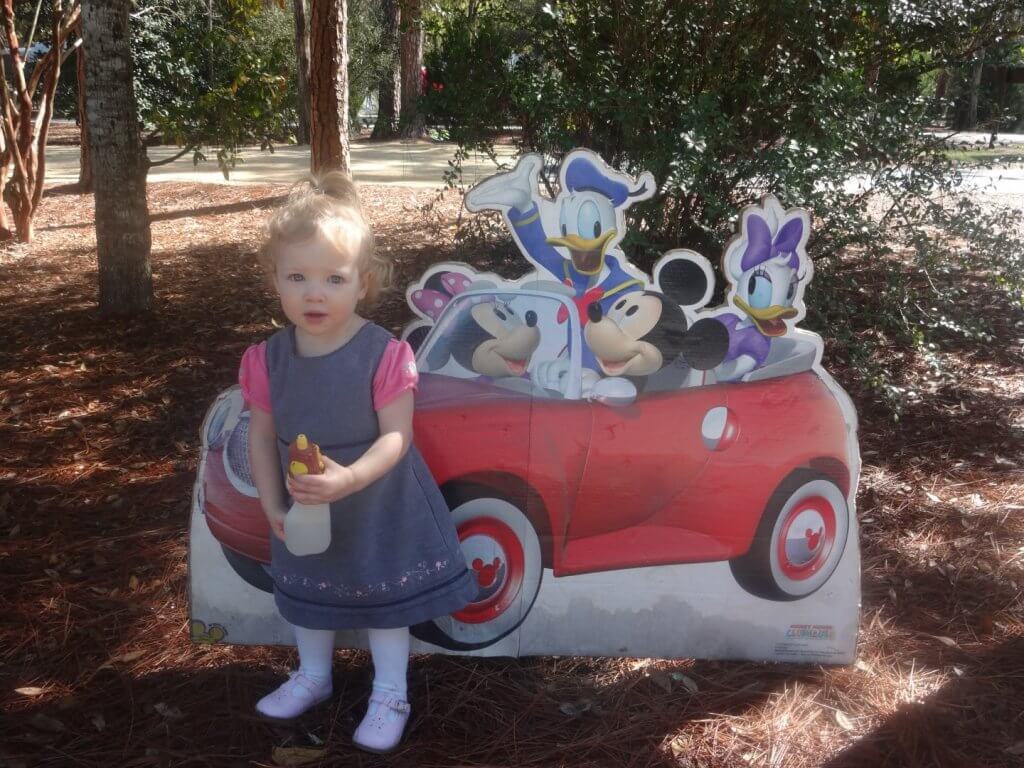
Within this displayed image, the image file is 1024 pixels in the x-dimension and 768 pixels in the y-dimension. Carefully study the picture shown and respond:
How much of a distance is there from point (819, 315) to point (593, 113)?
141 cm

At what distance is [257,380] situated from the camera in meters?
2.20

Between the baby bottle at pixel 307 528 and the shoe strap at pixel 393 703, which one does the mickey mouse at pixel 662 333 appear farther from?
the shoe strap at pixel 393 703

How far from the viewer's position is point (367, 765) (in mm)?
2215

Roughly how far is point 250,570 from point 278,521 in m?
0.39

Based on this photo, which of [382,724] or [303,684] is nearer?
[382,724]

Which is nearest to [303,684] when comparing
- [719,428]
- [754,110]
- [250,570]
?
[250,570]

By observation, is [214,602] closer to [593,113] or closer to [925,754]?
[925,754]

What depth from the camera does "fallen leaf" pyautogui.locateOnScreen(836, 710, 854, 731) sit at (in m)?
2.40

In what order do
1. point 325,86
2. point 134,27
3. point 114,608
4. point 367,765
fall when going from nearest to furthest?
1. point 367,765
2. point 114,608
3. point 325,86
4. point 134,27

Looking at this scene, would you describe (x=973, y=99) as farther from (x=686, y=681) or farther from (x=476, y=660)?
(x=476, y=660)

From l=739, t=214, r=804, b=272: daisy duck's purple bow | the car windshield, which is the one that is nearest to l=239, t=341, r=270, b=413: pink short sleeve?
the car windshield

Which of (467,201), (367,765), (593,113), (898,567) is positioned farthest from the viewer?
(593,113)

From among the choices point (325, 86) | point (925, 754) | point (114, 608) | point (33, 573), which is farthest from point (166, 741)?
point (325, 86)

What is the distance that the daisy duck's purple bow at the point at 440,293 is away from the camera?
→ 8.08 feet
